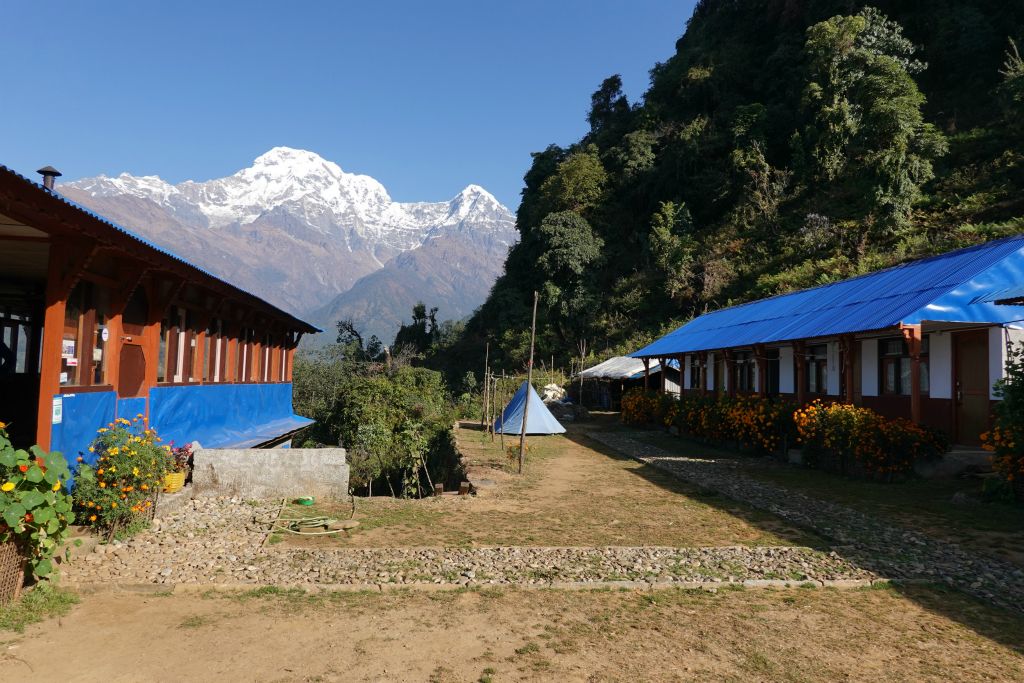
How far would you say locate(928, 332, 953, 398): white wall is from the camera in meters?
14.4

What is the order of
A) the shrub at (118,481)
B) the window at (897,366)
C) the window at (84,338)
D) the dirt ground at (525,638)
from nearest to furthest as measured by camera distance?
the dirt ground at (525,638), the shrub at (118,481), the window at (84,338), the window at (897,366)

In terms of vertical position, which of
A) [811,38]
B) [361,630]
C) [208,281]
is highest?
[811,38]

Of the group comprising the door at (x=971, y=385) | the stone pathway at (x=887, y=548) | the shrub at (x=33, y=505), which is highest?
the door at (x=971, y=385)

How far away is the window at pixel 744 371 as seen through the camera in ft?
76.0

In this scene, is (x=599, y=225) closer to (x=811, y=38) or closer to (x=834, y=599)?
(x=811, y=38)

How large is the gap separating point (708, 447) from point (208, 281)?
14591 millimetres

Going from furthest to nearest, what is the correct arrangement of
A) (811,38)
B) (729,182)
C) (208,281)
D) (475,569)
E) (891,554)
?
(729,182), (811,38), (208,281), (891,554), (475,569)

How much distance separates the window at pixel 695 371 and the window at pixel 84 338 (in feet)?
73.8

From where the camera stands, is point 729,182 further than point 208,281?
Yes

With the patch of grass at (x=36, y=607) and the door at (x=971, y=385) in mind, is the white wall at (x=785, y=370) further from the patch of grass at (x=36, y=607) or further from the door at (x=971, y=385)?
the patch of grass at (x=36, y=607)

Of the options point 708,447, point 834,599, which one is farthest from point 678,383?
point 834,599

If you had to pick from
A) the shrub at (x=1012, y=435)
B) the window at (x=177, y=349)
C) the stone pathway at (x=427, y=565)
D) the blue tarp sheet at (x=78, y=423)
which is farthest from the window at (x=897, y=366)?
the blue tarp sheet at (x=78, y=423)

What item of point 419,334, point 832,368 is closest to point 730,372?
point 832,368

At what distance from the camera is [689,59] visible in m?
53.2
